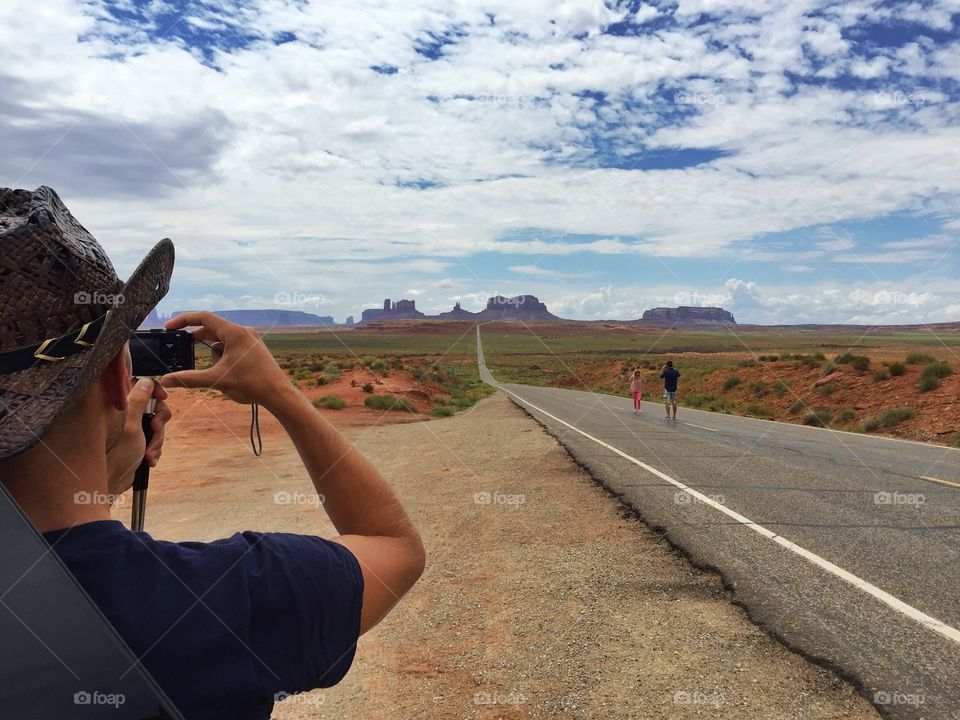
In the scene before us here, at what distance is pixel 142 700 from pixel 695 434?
53.9ft

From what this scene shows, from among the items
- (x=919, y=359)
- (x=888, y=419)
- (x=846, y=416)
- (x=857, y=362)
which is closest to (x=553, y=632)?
(x=888, y=419)

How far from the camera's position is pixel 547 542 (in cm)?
686

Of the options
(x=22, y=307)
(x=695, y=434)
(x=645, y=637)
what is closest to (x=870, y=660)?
(x=645, y=637)

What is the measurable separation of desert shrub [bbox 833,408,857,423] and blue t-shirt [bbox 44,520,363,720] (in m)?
25.4

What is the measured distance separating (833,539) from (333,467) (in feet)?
20.7

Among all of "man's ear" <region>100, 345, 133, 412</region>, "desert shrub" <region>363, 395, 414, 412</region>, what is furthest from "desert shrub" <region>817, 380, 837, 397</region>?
"man's ear" <region>100, 345, 133, 412</region>

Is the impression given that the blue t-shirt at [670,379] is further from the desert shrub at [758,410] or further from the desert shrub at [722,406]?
the desert shrub at [722,406]

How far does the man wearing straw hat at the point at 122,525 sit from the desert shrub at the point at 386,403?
25424mm

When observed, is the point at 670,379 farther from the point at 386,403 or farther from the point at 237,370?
the point at 237,370

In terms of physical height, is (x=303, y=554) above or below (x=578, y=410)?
above

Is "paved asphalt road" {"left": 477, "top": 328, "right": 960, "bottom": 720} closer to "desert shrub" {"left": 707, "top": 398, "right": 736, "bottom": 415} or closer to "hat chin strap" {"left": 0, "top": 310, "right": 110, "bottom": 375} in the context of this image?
"hat chin strap" {"left": 0, "top": 310, "right": 110, "bottom": 375}

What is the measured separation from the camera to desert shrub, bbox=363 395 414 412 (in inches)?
1049

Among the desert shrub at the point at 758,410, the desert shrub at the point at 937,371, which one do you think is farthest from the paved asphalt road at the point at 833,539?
the desert shrub at the point at 758,410

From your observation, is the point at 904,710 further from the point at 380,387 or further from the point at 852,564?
the point at 380,387
